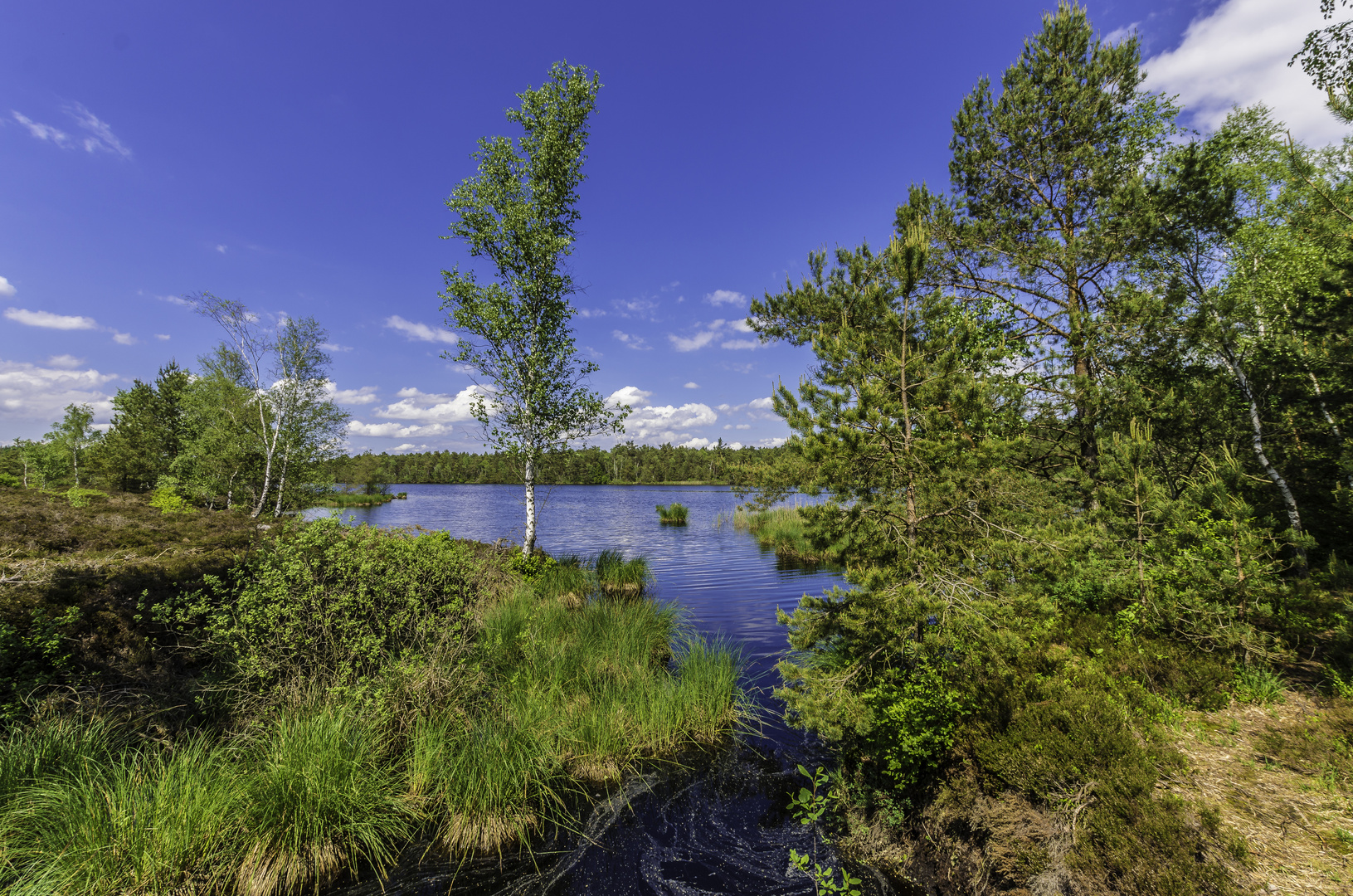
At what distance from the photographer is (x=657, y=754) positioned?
6797mm

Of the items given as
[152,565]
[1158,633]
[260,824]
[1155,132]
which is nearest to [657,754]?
[260,824]

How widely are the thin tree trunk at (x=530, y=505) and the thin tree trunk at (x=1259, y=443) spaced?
52.1ft

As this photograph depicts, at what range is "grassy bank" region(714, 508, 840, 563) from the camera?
22.9 meters

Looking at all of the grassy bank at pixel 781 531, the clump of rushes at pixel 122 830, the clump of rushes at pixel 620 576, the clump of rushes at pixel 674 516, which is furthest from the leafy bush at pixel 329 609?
the clump of rushes at pixel 674 516

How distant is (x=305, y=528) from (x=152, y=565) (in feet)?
14.8

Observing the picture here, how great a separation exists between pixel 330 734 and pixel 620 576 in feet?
33.9

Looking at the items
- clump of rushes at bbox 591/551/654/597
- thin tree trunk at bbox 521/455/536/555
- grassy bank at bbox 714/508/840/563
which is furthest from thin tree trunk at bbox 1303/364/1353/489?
thin tree trunk at bbox 521/455/536/555

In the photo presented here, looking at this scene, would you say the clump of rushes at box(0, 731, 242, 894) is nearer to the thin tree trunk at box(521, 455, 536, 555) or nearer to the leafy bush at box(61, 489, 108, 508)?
the thin tree trunk at box(521, 455, 536, 555)

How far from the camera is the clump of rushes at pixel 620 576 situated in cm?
1425

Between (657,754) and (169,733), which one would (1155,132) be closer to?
(657,754)

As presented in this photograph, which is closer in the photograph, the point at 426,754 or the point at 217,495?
the point at 426,754

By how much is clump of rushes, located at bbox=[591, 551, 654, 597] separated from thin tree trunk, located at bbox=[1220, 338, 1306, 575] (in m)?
13.7

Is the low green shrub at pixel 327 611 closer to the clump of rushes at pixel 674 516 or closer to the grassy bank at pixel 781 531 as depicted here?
the grassy bank at pixel 781 531

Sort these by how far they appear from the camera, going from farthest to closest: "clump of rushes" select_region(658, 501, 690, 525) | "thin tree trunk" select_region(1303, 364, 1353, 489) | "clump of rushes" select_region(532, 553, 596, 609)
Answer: "clump of rushes" select_region(658, 501, 690, 525)
"clump of rushes" select_region(532, 553, 596, 609)
"thin tree trunk" select_region(1303, 364, 1353, 489)
